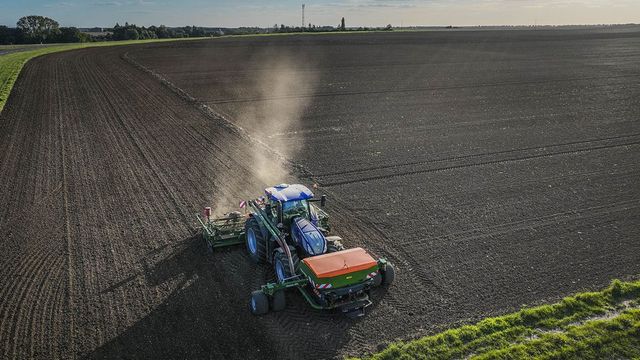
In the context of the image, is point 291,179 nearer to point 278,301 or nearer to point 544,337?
point 278,301

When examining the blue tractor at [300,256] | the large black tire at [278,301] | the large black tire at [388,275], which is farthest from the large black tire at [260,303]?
the large black tire at [388,275]

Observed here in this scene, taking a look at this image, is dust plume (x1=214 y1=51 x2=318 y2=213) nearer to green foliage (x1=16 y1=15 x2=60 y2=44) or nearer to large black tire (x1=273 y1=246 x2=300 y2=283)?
large black tire (x1=273 y1=246 x2=300 y2=283)

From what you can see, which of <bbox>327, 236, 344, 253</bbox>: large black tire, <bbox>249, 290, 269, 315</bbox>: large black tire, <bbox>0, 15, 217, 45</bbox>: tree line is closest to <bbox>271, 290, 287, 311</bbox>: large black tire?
<bbox>249, 290, 269, 315</bbox>: large black tire

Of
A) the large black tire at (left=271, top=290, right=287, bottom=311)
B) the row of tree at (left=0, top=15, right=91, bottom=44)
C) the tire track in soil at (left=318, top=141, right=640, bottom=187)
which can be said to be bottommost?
the large black tire at (left=271, top=290, right=287, bottom=311)

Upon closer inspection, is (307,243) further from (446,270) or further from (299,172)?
(299,172)

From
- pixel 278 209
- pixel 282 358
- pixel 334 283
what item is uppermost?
pixel 278 209

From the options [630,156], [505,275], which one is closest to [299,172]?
[505,275]
